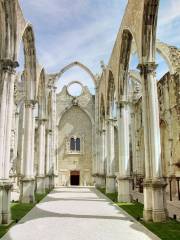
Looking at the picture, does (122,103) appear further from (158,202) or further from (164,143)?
(164,143)

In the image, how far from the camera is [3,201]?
8.93 meters

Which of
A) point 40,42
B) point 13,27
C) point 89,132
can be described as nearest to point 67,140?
point 89,132

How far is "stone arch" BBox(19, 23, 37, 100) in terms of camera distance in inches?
599

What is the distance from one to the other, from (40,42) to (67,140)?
17.0 metres

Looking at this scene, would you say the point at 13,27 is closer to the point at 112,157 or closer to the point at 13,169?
the point at 112,157

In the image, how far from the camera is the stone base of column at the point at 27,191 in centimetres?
1422

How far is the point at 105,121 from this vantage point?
2381 cm

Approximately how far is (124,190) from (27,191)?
4.84 metres

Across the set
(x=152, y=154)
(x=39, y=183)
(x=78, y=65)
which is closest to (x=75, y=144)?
(x=78, y=65)

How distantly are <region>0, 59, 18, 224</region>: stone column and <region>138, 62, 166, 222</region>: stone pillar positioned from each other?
4.45 meters

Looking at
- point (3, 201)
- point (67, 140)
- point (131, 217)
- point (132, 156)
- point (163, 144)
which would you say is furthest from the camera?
point (67, 140)

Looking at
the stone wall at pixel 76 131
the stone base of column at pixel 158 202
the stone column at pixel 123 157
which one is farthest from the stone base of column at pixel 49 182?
the stone base of column at pixel 158 202

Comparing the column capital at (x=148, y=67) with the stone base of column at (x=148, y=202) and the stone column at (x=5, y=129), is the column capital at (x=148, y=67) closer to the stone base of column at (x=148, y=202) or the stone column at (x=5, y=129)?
the stone base of column at (x=148, y=202)

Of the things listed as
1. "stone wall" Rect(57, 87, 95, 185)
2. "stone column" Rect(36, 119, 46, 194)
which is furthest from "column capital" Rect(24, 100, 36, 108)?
"stone wall" Rect(57, 87, 95, 185)
